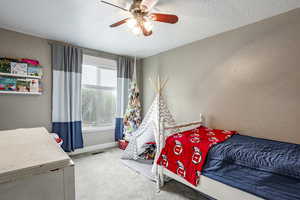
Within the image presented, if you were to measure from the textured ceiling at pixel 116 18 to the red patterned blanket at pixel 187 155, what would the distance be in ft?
5.60

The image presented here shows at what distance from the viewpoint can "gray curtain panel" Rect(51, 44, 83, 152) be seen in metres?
2.97

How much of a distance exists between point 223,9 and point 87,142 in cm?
362

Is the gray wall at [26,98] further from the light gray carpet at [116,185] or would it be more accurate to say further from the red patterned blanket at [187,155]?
the red patterned blanket at [187,155]

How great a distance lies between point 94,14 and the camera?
2.06m

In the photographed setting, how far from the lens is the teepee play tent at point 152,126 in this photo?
7.61 feet

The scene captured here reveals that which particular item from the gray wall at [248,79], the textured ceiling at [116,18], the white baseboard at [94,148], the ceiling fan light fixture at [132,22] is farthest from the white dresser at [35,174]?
the white baseboard at [94,148]

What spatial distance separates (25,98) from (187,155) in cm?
299

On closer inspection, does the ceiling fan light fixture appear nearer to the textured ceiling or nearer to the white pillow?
the textured ceiling

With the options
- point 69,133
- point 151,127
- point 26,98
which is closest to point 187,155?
point 151,127

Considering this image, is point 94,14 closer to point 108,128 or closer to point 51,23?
point 51,23

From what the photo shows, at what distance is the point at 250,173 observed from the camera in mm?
1399

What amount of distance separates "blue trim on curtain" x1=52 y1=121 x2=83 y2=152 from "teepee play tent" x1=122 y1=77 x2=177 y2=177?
1.09 m

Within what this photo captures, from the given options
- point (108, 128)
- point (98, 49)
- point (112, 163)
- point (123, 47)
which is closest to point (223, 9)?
point (123, 47)

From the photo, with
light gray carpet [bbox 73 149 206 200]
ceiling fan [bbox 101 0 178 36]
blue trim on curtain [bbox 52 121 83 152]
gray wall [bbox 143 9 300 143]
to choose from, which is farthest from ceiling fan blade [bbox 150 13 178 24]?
blue trim on curtain [bbox 52 121 83 152]
